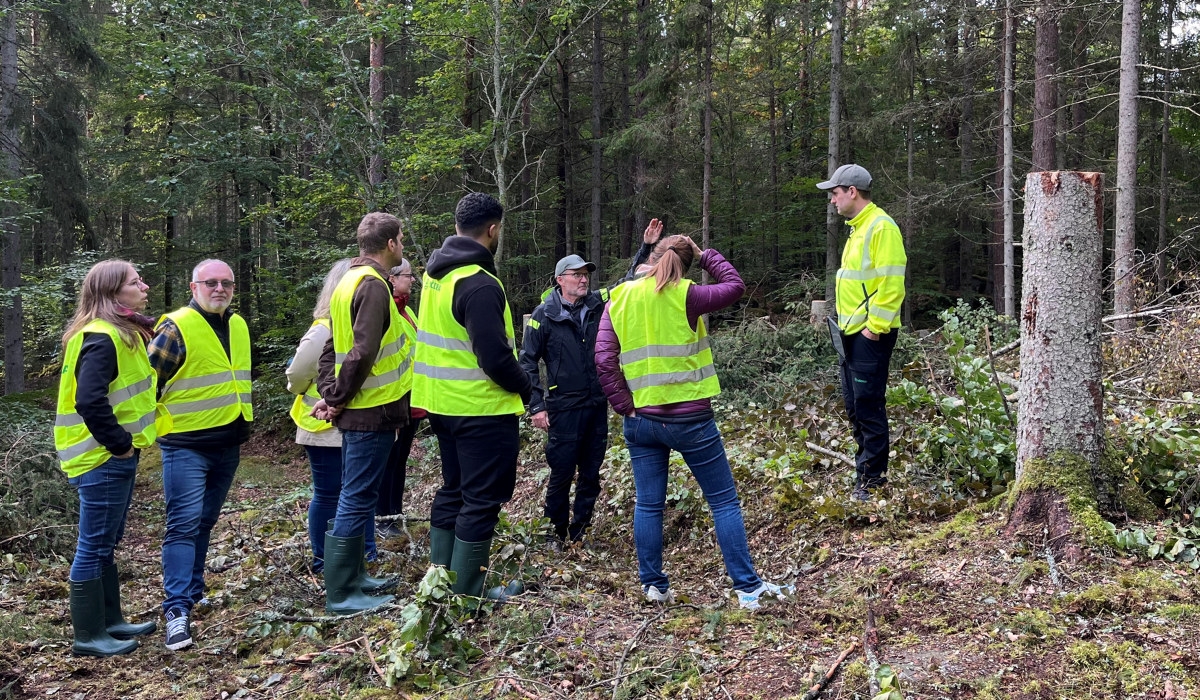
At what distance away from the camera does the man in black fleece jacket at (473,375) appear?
12.3ft

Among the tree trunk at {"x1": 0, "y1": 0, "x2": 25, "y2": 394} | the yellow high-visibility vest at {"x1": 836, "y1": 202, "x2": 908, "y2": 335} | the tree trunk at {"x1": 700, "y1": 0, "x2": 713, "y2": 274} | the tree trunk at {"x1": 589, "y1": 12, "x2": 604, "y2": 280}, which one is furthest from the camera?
the tree trunk at {"x1": 589, "y1": 12, "x2": 604, "y2": 280}

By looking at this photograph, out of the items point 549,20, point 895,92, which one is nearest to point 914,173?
point 895,92

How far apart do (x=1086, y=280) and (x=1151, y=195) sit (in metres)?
17.2

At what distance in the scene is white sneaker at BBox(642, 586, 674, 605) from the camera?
4188mm

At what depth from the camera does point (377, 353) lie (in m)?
4.22

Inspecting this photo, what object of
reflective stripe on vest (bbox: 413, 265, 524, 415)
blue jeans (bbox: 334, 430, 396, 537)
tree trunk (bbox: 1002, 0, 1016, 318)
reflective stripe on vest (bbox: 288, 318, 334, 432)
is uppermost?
tree trunk (bbox: 1002, 0, 1016, 318)

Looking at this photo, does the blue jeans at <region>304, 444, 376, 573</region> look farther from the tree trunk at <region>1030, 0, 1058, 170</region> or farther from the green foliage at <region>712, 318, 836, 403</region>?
the tree trunk at <region>1030, 0, 1058, 170</region>

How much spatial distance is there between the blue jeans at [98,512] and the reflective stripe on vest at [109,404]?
6cm

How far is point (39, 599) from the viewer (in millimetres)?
5164

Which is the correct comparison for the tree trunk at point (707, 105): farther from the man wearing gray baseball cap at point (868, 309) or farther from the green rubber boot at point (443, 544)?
the green rubber boot at point (443, 544)

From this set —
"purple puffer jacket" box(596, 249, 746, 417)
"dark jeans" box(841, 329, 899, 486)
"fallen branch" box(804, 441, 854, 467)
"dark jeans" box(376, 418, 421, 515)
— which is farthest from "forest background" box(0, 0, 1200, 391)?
"purple puffer jacket" box(596, 249, 746, 417)

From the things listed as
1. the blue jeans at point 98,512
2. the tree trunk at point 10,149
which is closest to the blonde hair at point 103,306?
the blue jeans at point 98,512

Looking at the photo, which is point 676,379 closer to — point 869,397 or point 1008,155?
point 869,397

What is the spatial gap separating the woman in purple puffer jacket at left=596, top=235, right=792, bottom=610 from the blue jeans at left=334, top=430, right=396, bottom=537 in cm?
137
